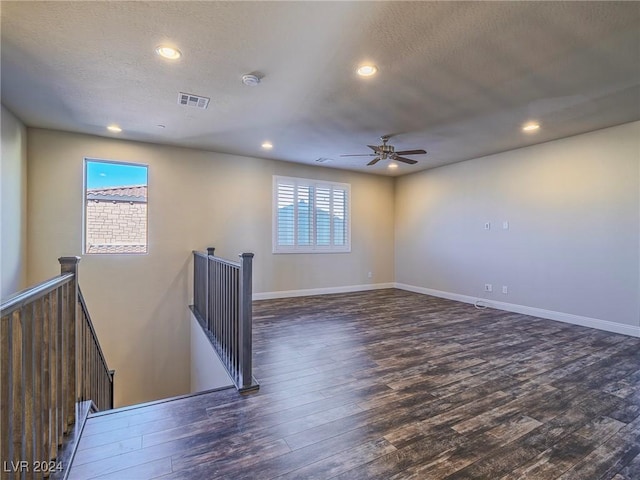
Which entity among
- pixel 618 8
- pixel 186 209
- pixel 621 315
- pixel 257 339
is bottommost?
pixel 257 339

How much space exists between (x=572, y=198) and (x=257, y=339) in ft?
15.8

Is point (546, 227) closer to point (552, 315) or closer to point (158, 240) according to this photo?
point (552, 315)

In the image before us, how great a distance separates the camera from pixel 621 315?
4.11m

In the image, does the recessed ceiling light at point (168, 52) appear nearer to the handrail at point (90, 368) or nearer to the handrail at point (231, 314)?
the handrail at point (231, 314)

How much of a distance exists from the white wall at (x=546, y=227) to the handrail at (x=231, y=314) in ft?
15.1

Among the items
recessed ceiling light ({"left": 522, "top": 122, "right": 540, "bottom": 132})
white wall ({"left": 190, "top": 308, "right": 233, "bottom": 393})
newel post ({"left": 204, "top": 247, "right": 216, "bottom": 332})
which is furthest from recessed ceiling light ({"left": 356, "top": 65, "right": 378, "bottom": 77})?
white wall ({"left": 190, "top": 308, "right": 233, "bottom": 393})

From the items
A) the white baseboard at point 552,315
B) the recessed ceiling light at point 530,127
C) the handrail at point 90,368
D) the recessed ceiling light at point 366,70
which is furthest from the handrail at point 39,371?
the white baseboard at point 552,315

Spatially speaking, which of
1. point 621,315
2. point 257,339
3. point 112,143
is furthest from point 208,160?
point 621,315

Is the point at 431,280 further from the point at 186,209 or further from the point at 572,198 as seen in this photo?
the point at 186,209

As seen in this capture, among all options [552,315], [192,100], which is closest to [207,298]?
[192,100]

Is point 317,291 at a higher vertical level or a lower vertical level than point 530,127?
lower

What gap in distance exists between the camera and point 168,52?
2.52 meters

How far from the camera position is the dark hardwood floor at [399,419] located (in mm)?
1703

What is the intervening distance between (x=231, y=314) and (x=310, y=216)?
3.75 meters
